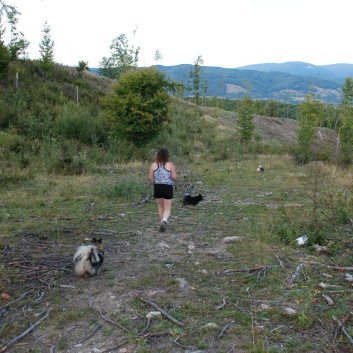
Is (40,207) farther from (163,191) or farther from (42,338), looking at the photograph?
(42,338)

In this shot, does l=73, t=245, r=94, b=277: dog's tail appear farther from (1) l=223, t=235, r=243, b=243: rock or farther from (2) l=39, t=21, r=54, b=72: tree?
(2) l=39, t=21, r=54, b=72: tree

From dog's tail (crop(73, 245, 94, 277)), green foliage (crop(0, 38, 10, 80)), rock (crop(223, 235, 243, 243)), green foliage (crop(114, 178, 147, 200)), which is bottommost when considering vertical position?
green foliage (crop(114, 178, 147, 200))

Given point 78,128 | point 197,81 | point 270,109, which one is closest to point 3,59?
point 78,128

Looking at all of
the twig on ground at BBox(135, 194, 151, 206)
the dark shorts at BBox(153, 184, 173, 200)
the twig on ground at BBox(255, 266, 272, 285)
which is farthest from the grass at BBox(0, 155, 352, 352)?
the dark shorts at BBox(153, 184, 173, 200)

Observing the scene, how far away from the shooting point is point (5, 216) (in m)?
7.59

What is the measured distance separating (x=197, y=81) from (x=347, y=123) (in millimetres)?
26842

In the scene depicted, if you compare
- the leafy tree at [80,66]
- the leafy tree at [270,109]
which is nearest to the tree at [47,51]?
the leafy tree at [80,66]

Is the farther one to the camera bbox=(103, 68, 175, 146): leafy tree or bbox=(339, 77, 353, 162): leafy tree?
bbox=(339, 77, 353, 162): leafy tree

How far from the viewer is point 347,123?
25078mm

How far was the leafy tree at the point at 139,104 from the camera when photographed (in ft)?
55.8

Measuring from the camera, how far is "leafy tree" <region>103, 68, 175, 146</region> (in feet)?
55.8

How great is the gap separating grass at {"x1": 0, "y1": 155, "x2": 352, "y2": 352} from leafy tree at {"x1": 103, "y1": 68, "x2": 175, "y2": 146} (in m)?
6.83

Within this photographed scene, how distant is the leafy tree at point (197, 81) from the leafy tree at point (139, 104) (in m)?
30.1

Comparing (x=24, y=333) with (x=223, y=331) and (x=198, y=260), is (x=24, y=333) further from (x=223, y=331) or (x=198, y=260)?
(x=198, y=260)
